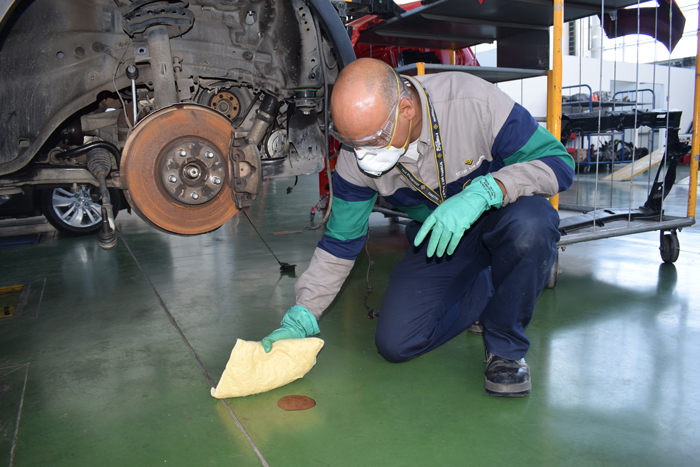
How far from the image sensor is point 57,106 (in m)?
1.92

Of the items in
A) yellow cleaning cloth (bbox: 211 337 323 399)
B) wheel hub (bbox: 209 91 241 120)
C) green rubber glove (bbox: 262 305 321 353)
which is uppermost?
wheel hub (bbox: 209 91 241 120)

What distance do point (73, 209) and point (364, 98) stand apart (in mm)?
3569

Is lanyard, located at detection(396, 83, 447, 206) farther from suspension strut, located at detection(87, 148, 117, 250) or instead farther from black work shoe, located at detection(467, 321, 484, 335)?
suspension strut, located at detection(87, 148, 117, 250)

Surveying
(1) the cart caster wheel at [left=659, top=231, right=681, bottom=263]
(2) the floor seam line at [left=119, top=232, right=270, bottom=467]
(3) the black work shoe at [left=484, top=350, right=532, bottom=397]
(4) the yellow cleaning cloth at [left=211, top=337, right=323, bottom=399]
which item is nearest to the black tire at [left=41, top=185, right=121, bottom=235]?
(2) the floor seam line at [left=119, top=232, right=270, bottom=467]

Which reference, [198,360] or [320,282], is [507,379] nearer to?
[320,282]

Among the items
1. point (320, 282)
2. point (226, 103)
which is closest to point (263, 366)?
A: point (320, 282)

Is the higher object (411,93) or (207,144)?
(411,93)

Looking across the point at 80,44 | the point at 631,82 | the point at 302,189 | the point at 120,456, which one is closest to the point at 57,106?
the point at 80,44

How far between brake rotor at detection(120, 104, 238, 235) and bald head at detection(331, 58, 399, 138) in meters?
0.66

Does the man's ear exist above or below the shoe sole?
above

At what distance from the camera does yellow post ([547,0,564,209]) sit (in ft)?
7.88

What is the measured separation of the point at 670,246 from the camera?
2.90 m

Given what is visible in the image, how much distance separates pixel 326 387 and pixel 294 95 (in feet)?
4.25

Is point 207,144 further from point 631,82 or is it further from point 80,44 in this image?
point 631,82
